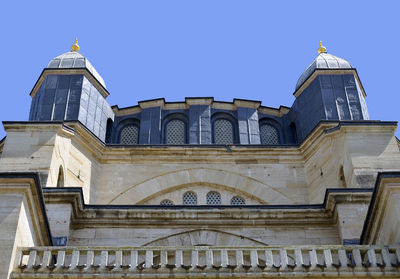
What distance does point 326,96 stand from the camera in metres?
26.2

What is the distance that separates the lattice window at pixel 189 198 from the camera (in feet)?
78.9

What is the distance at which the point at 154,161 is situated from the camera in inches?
987

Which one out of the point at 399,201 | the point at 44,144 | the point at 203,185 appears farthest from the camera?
the point at 203,185

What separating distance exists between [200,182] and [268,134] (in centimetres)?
375

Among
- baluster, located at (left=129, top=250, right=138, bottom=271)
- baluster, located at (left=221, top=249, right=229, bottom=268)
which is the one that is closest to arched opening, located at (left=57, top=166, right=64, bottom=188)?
baluster, located at (left=129, top=250, right=138, bottom=271)

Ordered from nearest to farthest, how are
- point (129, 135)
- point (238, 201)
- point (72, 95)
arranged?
point (238, 201)
point (72, 95)
point (129, 135)

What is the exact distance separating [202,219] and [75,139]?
5.39 meters

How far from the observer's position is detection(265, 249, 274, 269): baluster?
1609 cm

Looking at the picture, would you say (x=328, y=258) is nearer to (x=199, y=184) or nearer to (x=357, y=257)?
(x=357, y=257)

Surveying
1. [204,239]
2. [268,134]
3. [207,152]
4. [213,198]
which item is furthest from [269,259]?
[268,134]

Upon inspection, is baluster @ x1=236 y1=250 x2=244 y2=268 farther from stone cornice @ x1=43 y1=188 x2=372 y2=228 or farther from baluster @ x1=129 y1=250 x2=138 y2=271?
stone cornice @ x1=43 y1=188 x2=372 y2=228

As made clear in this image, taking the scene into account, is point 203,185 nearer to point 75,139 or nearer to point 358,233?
point 75,139

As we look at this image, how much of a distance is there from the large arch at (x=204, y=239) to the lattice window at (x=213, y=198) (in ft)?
10.6

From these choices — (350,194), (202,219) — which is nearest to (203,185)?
(202,219)
